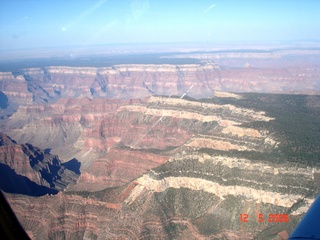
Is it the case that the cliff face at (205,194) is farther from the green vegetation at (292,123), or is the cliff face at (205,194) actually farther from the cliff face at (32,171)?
the cliff face at (32,171)

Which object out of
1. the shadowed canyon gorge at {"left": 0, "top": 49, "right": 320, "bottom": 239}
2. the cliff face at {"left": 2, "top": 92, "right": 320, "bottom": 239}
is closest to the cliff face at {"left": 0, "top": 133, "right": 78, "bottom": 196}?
the shadowed canyon gorge at {"left": 0, "top": 49, "right": 320, "bottom": 239}

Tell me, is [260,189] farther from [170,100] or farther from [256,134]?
[170,100]

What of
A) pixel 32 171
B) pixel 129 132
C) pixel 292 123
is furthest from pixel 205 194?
pixel 32 171

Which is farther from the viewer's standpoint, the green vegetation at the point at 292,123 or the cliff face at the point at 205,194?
the green vegetation at the point at 292,123

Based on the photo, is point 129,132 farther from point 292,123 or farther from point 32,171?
point 292,123

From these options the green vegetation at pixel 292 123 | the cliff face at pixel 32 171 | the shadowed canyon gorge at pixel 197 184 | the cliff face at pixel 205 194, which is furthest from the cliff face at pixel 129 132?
the cliff face at pixel 32 171

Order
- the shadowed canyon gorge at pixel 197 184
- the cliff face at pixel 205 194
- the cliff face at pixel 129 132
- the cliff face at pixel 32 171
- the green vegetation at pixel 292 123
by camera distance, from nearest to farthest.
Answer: the cliff face at pixel 205 194
the shadowed canyon gorge at pixel 197 184
the green vegetation at pixel 292 123
the cliff face at pixel 129 132
the cliff face at pixel 32 171

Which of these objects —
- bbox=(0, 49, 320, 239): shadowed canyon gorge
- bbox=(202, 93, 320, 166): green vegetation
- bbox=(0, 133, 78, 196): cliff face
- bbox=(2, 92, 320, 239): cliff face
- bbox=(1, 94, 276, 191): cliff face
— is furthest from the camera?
bbox=(0, 133, 78, 196): cliff face

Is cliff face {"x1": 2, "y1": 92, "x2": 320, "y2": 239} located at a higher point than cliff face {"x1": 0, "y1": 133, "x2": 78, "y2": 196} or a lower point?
higher

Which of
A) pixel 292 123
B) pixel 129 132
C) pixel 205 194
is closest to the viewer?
pixel 205 194

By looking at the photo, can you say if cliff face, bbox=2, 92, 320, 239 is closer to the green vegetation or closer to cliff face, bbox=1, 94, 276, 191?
the green vegetation

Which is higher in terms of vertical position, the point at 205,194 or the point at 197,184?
the point at 197,184
